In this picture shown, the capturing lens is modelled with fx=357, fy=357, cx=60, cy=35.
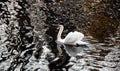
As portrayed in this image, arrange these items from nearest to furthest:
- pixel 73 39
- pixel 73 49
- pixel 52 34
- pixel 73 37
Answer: pixel 73 49, pixel 73 39, pixel 73 37, pixel 52 34

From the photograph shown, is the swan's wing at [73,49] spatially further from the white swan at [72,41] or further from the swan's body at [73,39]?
the swan's body at [73,39]

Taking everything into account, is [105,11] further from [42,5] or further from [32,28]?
[32,28]

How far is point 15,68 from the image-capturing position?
1594 centimetres

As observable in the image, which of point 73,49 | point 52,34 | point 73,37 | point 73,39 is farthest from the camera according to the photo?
point 52,34

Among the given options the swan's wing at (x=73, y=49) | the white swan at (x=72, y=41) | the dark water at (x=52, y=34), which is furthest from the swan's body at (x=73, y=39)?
the dark water at (x=52, y=34)

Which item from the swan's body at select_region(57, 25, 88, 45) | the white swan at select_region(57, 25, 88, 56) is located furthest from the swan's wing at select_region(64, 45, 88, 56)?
the swan's body at select_region(57, 25, 88, 45)

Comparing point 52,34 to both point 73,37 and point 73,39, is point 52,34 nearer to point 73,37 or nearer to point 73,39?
point 73,37

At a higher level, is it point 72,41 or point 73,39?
point 73,39

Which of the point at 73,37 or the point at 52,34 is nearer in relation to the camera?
the point at 73,37

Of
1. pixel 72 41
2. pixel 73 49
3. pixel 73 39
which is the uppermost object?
pixel 73 39

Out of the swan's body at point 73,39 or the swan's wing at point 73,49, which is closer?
the swan's wing at point 73,49

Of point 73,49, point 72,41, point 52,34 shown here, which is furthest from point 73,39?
point 52,34

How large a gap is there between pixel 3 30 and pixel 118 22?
27.7 feet

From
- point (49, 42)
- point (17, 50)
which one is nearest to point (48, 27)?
point (49, 42)
